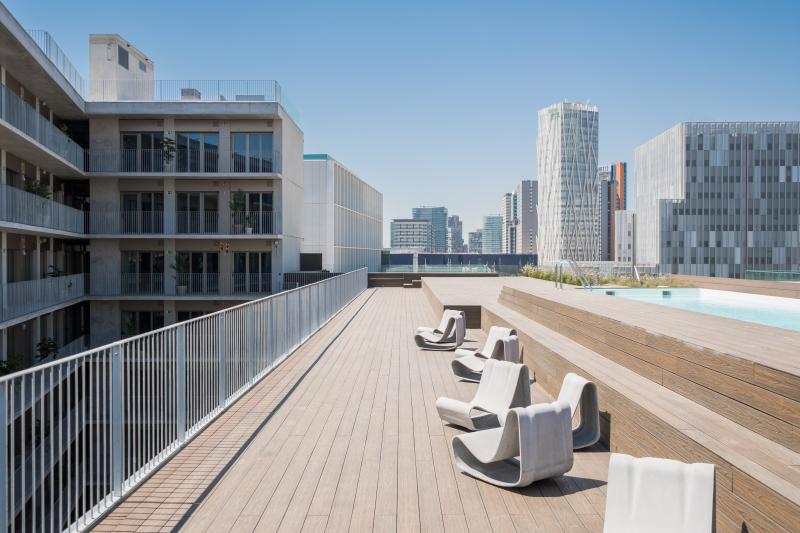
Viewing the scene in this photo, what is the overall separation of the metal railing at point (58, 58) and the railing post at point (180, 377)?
20.4 metres

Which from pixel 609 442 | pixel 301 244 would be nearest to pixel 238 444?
pixel 609 442

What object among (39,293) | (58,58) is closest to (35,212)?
(39,293)

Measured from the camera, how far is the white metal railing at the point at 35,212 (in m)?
19.9

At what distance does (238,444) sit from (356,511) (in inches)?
75.8

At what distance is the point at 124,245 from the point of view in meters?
29.8

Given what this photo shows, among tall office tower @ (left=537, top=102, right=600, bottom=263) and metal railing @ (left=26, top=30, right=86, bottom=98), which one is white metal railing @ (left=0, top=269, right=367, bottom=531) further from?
tall office tower @ (left=537, top=102, right=600, bottom=263)

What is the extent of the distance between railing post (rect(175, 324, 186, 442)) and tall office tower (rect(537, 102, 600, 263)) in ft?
457

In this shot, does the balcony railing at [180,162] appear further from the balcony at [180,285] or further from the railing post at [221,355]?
the railing post at [221,355]

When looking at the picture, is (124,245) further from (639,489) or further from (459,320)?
(639,489)

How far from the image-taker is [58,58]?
81.7 ft

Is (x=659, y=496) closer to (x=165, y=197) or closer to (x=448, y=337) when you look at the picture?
(x=448, y=337)

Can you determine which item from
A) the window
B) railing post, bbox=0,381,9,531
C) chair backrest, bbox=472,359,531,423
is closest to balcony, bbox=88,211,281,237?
the window

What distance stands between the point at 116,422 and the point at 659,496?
3.71 meters

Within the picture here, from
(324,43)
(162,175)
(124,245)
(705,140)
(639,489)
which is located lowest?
(639,489)
